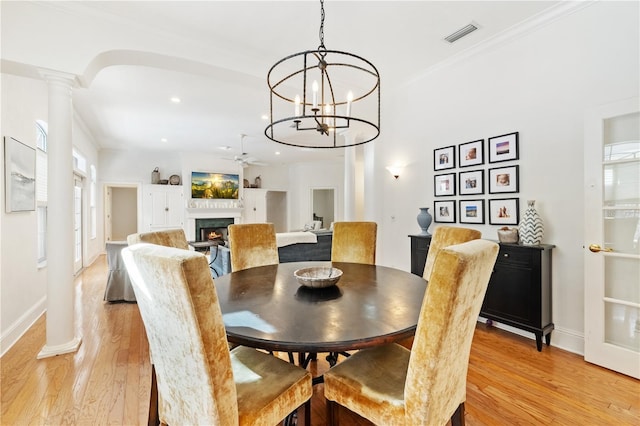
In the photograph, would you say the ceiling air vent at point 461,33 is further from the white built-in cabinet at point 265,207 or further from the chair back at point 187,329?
the white built-in cabinet at point 265,207

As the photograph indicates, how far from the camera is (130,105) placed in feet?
14.4

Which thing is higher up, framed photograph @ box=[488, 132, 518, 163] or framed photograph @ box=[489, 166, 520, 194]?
framed photograph @ box=[488, 132, 518, 163]

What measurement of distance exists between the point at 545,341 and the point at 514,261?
0.74m

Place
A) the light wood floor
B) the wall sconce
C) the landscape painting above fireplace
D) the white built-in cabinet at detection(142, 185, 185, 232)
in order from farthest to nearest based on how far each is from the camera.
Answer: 1. the landscape painting above fireplace
2. the white built-in cabinet at detection(142, 185, 185, 232)
3. the wall sconce
4. the light wood floor

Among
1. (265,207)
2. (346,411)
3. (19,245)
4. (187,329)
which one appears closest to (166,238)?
(187,329)

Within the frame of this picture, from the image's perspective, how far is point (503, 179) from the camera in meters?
2.84

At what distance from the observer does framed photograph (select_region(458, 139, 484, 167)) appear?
3002mm

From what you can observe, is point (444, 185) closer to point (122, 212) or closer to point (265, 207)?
point (265, 207)

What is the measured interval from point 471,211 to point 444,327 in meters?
2.53

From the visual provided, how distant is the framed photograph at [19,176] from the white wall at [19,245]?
6 centimetres

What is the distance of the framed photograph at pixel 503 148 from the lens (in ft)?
9.00

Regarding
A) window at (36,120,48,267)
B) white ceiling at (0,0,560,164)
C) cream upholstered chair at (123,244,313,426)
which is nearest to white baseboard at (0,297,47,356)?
window at (36,120,48,267)

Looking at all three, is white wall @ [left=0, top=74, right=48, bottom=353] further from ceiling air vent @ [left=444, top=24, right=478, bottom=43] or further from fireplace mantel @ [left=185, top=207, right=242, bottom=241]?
fireplace mantel @ [left=185, top=207, right=242, bottom=241]

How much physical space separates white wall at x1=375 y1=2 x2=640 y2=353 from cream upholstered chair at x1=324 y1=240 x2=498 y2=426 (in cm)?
193
